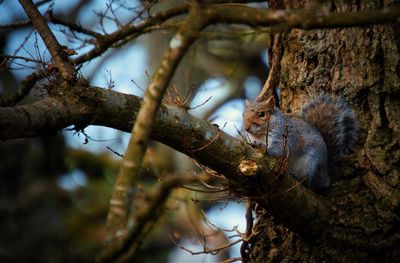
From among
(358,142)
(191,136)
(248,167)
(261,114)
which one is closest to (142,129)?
(191,136)

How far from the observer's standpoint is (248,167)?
240 centimetres

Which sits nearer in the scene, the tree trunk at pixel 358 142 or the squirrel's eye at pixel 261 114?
the tree trunk at pixel 358 142

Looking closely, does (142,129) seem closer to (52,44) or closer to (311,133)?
(52,44)

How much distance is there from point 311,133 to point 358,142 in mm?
271

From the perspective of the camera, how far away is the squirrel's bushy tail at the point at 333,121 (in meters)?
3.00

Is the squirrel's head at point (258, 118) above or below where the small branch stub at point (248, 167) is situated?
above

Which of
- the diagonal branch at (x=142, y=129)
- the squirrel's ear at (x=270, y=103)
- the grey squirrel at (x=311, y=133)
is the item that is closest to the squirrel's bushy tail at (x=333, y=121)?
the grey squirrel at (x=311, y=133)

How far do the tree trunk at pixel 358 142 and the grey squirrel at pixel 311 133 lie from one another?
0.06 meters

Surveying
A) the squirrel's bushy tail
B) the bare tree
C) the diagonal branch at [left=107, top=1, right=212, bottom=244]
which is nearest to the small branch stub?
the bare tree

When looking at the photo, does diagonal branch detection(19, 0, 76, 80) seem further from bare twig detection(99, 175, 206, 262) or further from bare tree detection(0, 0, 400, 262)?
bare twig detection(99, 175, 206, 262)

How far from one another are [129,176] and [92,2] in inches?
193

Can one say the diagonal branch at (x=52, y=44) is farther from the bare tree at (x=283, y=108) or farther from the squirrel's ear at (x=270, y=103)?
the squirrel's ear at (x=270, y=103)

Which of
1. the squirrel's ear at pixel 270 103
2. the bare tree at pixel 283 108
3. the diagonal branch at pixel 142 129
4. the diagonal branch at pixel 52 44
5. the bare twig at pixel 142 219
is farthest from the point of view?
the squirrel's ear at pixel 270 103

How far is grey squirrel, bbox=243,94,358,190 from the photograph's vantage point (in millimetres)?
3004
